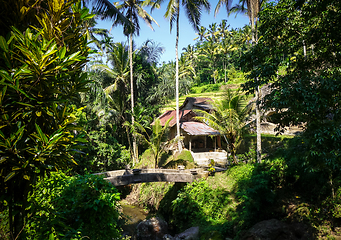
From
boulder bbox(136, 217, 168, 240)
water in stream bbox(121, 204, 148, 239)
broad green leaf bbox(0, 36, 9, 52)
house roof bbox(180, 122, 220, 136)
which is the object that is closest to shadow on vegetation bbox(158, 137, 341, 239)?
boulder bbox(136, 217, 168, 240)

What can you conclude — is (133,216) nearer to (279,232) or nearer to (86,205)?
(279,232)

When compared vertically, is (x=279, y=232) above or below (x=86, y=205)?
below

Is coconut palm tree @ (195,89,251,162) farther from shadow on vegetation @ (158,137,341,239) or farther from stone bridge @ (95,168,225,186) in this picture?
stone bridge @ (95,168,225,186)

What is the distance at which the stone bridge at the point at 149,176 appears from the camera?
942 centimetres

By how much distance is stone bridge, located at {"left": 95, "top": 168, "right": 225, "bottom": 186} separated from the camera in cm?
942

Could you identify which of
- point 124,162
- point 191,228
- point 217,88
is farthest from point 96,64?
point 217,88

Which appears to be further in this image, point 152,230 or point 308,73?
point 152,230

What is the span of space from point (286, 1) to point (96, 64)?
51.8ft

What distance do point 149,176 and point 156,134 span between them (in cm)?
478

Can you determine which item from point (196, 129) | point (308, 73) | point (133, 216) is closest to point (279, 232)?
point (308, 73)

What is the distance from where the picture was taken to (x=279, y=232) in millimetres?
6418

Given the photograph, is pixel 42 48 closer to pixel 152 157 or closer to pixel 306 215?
pixel 306 215

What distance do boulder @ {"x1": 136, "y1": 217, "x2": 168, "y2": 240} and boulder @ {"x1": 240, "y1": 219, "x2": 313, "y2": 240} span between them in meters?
4.44

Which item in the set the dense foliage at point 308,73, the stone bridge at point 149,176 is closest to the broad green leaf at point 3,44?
the dense foliage at point 308,73
